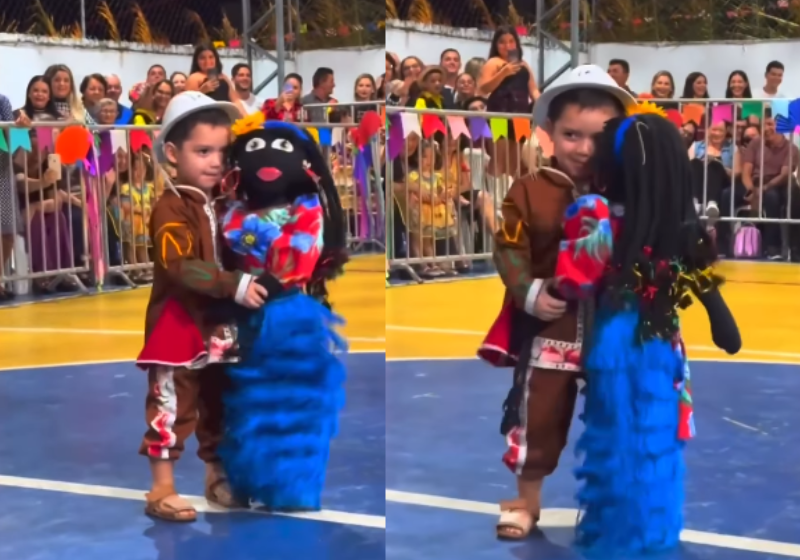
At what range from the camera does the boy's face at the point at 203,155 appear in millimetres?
2109

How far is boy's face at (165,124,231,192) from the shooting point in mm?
2109

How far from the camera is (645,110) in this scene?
6.30 ft

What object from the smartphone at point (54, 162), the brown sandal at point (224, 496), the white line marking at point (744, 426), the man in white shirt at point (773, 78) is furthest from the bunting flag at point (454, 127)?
the brown sandal at point (224, 496)

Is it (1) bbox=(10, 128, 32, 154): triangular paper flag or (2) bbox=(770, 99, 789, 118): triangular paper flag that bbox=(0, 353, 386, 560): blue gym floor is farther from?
(2) bbox=(770, 99, 789, 118): triangular paper flag

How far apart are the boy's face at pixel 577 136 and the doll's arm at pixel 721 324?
30 cm

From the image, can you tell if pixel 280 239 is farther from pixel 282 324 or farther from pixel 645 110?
pixel 645 110

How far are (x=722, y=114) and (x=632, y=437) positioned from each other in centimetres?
506

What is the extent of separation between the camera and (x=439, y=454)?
251 centimetres

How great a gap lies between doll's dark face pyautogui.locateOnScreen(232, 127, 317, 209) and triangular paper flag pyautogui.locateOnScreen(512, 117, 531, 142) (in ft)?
12.6

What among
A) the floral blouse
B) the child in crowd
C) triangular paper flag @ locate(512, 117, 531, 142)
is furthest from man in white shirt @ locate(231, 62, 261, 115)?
triangular paper flag @ locate(512, 117, 531, 142)

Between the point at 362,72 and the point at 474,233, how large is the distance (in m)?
2.14

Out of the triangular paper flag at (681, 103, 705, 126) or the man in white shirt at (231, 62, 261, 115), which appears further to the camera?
the triangular paper flag at (681, 103, 705, 126)

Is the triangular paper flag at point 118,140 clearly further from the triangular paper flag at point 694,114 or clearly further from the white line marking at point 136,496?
the white line marking at point 136,496

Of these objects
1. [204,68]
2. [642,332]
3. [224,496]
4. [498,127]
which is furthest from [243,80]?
[498,127]
